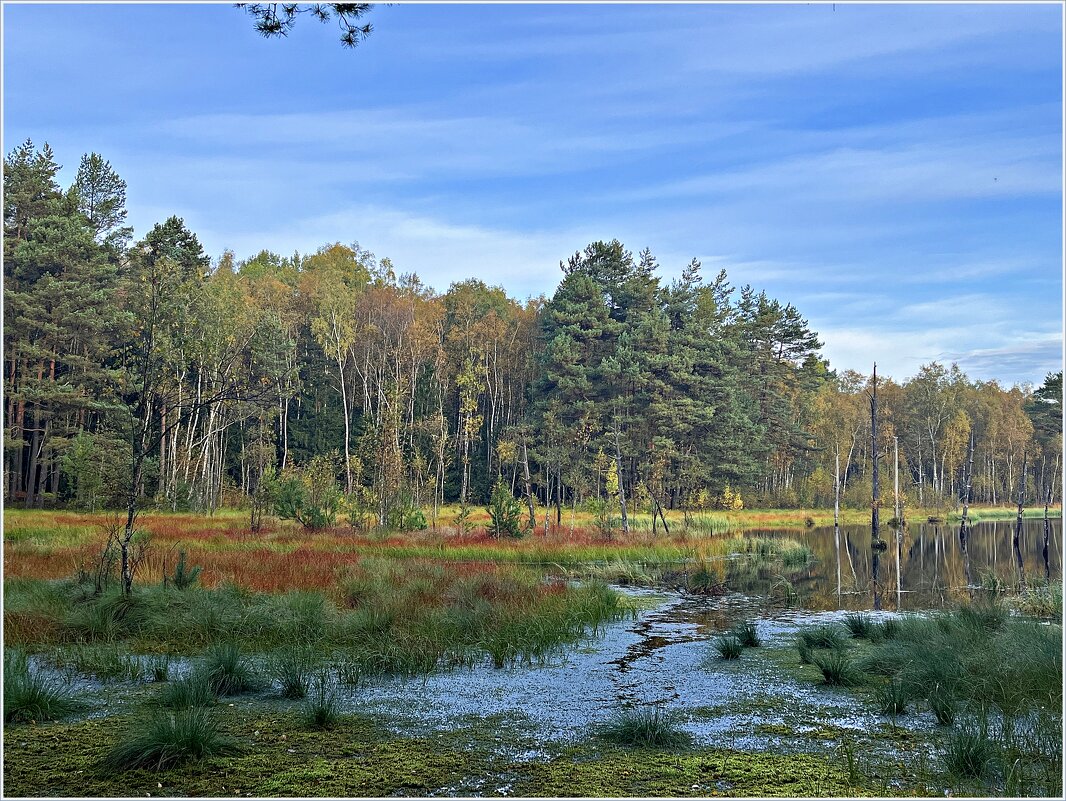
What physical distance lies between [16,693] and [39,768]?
1444 millimetres

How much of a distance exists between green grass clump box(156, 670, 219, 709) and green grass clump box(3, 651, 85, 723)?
67cm

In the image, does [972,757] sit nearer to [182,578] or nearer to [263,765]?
[263,765]

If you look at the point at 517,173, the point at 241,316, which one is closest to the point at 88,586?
the point at 517,173

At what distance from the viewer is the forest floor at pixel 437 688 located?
5219mm

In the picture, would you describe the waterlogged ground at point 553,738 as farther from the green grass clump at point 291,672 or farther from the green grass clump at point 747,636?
the green grass clump at point 747,636

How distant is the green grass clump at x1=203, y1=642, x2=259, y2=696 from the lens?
7227 millimetres

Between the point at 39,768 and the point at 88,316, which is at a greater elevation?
the point at 88,316

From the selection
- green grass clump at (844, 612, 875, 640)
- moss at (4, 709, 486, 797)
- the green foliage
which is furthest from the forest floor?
the green foliage

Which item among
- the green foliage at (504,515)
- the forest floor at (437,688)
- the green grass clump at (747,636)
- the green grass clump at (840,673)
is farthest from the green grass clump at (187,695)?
the green foliage at (504,515)

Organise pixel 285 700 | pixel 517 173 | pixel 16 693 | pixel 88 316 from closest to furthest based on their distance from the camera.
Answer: pixel 16 693 < pixel 285 700 < pixel 517 173 < pixel 88 316

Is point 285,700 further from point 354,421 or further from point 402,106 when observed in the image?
point 354,421

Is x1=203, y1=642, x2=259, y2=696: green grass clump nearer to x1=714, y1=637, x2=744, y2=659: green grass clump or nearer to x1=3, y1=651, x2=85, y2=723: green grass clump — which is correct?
x1=3, y1=651, x2=85, y2=723: green grass clump

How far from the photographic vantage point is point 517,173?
2322 cm

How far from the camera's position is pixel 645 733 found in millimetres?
6008
